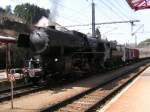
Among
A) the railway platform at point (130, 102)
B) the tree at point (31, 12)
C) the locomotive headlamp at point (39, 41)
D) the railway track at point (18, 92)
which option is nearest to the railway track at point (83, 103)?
the railway platform at point (130, 102)

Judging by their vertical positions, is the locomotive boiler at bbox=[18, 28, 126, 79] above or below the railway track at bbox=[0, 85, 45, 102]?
above

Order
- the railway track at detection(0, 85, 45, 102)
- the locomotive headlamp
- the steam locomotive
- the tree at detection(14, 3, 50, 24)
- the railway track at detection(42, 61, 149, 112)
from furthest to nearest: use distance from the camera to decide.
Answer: the tree at detection(14, 3, 50, 24)
the steam locomotive
the locomotive headlamp
the railway track at detection(0, 85, 45, 102)
the railway track at detection(42, 61, 149, 112)

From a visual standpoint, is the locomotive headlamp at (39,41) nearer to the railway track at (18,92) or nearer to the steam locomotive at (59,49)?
the steam locomotive at (59,49)

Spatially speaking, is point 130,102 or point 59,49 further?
point 59,49

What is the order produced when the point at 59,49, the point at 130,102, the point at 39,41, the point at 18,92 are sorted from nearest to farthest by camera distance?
the point at 130,102 → the point at 18,92 → the point at 39,41 → the point at 59,49

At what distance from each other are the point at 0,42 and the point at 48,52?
9.79ft

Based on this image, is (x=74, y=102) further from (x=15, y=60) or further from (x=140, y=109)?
(x=15, y=60)

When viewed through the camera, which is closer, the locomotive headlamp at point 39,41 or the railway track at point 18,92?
the railway track at point 18,92

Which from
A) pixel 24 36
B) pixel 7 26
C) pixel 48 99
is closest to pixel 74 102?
pixel 48 99

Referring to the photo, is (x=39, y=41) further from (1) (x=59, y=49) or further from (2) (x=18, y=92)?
(2) (x=18, y=92)

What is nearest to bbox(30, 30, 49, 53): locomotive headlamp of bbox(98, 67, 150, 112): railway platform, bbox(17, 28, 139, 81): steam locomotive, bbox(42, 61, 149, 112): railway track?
bbox(17, 28, 139, 81): steam locomotive

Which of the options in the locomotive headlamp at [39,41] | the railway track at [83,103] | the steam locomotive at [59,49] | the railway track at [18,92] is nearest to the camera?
the railway track at [83,103]

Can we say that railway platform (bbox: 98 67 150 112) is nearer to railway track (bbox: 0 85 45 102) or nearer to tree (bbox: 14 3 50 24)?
railway track (bbox: 0 85 45 102)

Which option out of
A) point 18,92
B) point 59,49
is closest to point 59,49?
point 59,49
